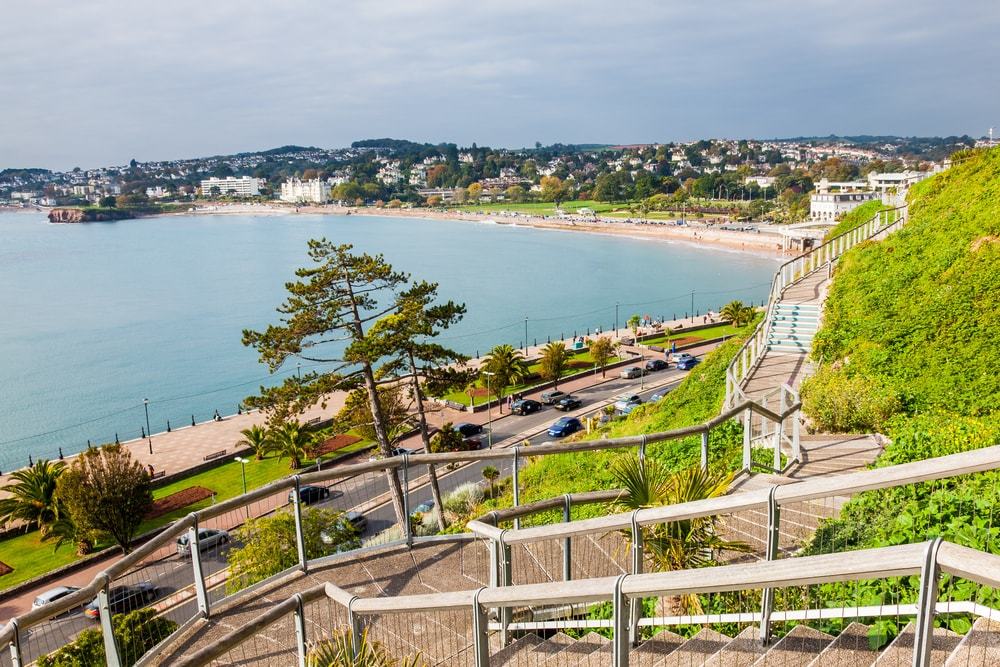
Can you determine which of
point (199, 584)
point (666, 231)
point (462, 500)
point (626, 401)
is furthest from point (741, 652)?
point (666, 231)

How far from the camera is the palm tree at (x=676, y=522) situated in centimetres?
529

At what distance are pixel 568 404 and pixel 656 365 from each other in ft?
35.1

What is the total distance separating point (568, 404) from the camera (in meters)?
39.8

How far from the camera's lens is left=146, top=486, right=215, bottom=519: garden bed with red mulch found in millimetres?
29109

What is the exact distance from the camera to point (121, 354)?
65.9m

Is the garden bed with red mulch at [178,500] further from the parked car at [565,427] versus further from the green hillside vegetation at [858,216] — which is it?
the green hillside vegetation at [858,216]

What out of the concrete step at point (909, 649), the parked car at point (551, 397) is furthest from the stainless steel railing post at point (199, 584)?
the parked car at point (551, 397)

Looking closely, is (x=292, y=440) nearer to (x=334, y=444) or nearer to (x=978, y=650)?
(x=334, y=444)

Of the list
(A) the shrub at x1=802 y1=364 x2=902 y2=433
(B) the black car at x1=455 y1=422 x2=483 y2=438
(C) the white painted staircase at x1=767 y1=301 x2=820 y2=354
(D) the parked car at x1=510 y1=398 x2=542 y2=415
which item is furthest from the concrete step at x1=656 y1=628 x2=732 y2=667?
(D) the parked car at x1=510 y1=398 x2=542 y2=415

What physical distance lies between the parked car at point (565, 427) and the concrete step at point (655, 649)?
29662mm

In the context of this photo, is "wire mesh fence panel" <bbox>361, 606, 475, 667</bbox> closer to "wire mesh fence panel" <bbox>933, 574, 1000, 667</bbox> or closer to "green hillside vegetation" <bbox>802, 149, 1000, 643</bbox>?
"green hillside vegetation" <bbox>802, 149, 1000, 643</bbox>

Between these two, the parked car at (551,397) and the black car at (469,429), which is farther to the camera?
the parked car at (551,397)

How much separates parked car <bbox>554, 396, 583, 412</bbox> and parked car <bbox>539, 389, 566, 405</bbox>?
47 cm

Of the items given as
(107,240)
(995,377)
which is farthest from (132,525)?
(107,240)
